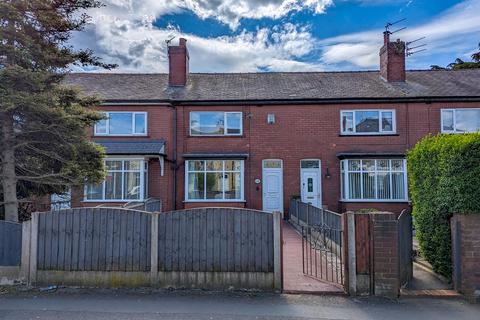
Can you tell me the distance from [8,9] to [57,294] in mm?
5828

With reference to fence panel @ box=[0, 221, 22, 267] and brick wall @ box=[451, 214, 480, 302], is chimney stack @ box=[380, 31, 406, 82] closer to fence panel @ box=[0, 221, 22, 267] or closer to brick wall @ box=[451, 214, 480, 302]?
brick wall @ box=[451, 214, 480, 302]

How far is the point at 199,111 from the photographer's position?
56.5 feet

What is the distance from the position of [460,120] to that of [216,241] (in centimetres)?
1489

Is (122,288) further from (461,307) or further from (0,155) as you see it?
(461,307)

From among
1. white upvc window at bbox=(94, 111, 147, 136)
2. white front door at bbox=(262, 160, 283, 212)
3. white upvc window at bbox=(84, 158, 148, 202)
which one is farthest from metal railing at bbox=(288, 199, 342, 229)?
white upvc window at bbox=(94, 111, 147, 136)

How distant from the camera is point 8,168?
→ 8.12 metres

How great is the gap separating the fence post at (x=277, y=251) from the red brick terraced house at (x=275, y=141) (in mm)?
10426

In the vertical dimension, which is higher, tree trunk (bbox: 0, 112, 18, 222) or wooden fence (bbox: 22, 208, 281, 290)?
tree trunk (bbox: 0, 112, 18, 222)

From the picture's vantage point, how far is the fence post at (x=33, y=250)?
21.2ft

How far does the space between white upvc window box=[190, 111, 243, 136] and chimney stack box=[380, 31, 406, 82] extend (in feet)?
26.2

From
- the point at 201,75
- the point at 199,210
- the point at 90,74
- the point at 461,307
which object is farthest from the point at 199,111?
the point at 461,307

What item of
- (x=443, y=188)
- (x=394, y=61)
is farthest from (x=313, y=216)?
(x=394, y=61)

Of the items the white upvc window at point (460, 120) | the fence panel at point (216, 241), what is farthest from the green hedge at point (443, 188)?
the white upvc window at point (460, 120)

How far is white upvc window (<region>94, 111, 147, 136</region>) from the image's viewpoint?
16.8 meters
